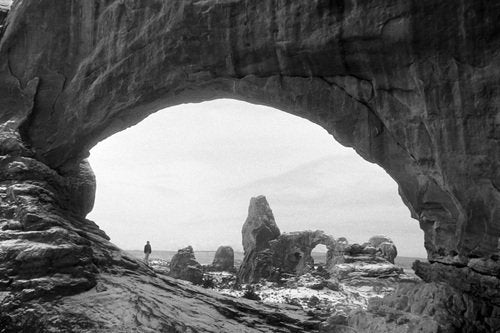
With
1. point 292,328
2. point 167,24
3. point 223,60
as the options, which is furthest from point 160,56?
point 292,328

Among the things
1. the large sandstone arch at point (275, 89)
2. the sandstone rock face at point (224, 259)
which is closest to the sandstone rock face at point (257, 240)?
the sandstone rock face at point (224, 259)

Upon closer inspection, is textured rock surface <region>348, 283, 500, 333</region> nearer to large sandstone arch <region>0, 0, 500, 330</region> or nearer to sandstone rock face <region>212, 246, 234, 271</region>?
large sandstone arch <region>0, 0, 500, 330</region>

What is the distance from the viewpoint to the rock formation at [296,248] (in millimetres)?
57844

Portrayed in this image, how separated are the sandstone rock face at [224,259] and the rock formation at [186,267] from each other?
54.3 feet

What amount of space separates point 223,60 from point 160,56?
303cm


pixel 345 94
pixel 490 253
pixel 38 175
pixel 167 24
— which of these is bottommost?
pixel 490 253

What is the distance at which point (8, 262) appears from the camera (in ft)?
52.1

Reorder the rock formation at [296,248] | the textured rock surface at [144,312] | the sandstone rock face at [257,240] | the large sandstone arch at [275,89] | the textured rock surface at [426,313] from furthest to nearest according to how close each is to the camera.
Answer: the rock formation at [296,248] < the sandstone rock face at [257,240] < the textured rock surface at [144,312] < the large sandstone arch at [275,89] < the textured rock surface at [426,313]

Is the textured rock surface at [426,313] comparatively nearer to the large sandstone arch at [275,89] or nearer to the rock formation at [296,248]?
the large sandstone arch at [275,89]

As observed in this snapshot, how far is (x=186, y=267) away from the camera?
2179 inches

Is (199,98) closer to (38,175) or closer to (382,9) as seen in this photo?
(38,175)

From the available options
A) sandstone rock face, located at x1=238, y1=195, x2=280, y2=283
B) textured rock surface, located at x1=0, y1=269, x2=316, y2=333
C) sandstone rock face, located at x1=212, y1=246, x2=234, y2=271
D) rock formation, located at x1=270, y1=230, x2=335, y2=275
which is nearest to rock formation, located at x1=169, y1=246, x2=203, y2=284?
sandstone rock face, located at x1=238, y1=195, x2=280, y2=283

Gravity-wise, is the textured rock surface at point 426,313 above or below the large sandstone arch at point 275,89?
below

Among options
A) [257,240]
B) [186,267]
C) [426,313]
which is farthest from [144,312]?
[257,240]
